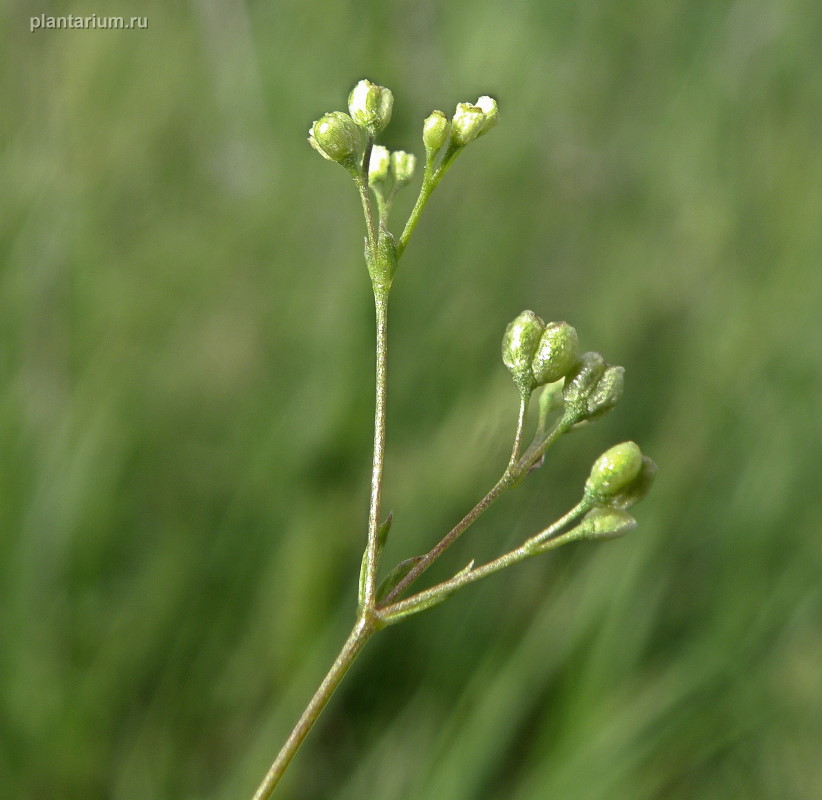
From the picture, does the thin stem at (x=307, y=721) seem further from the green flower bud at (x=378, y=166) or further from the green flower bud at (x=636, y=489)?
the green flower bud at (x=378, y=166)

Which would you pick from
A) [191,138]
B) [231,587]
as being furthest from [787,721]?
[191,138]

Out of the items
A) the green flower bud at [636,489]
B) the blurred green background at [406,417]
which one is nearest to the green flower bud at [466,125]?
the green flower bud at [636,489]

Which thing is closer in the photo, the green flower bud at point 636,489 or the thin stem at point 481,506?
the thin stem at point 481,506

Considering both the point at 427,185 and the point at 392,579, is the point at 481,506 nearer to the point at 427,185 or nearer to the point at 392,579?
the point at 392,579

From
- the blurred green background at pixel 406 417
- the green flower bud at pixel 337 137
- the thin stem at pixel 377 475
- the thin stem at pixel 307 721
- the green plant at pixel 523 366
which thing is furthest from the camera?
the blurred green background at pixel 406 417
